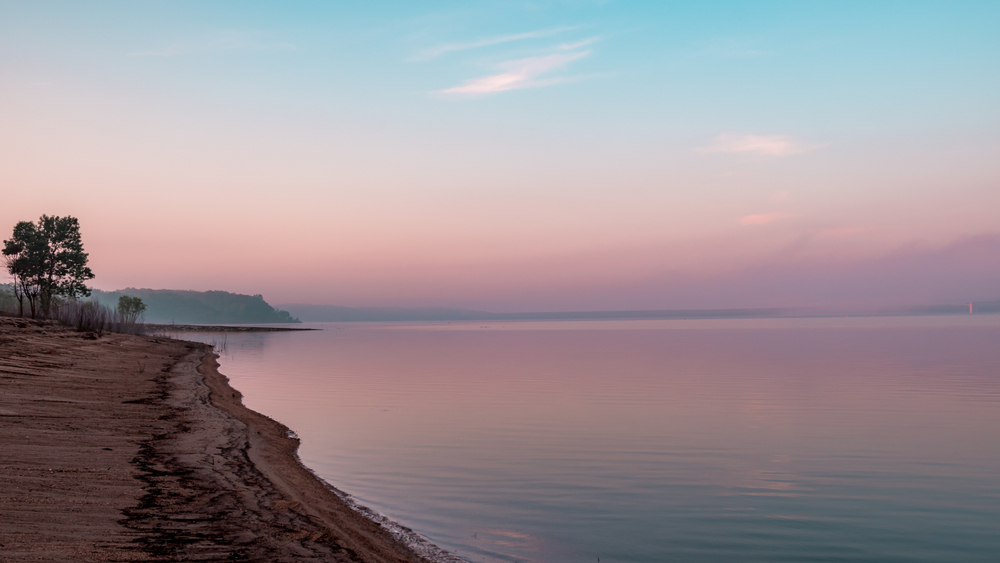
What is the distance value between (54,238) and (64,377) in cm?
6042

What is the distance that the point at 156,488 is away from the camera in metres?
12.6

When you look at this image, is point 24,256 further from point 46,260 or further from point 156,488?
point 156,488

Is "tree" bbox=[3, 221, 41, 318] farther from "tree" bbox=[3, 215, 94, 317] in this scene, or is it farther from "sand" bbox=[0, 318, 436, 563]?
"sand" bbox=[0, 318, 436, 563]

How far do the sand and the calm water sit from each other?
2120 millimetres

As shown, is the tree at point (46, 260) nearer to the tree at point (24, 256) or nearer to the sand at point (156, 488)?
the tree at point (24, 256)

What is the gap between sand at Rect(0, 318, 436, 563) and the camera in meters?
9.36

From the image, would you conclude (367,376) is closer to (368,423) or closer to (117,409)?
(368,423)

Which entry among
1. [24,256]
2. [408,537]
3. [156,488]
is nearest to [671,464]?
[408,537]

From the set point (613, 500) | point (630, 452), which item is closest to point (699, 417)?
point (630, 452)

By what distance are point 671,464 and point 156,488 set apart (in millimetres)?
14524

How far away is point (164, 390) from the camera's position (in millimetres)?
30391

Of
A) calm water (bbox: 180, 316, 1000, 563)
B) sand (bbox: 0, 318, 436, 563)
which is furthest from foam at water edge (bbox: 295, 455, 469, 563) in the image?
calm water (bbox: 180, 316, 1000, 563)

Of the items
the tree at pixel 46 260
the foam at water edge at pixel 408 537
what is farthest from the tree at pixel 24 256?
the foam at water edge at pixel 408 537

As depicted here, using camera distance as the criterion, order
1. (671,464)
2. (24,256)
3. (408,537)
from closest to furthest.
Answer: (408,537) < (671,464) < (24,256)
